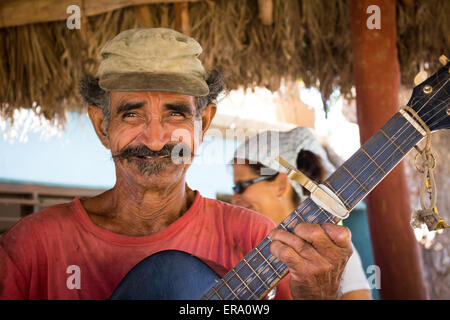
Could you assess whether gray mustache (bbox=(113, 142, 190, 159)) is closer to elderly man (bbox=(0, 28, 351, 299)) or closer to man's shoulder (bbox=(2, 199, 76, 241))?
elderly man (bbox=(0, 28, 351, 299))

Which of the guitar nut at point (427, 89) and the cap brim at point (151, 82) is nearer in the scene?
the guitar nut at point (427, 89)

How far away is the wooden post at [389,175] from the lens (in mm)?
2086

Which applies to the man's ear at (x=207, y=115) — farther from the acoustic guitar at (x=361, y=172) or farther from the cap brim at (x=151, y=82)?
the acoustic guitar at (x=361, y=172)

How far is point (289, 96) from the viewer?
3070 mm

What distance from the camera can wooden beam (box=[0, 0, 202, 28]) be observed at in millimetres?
2391

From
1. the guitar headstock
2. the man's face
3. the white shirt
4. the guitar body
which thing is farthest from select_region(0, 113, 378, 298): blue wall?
the guitar headstock

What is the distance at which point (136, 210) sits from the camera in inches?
68.9

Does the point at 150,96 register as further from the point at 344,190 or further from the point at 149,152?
the point at 344,190

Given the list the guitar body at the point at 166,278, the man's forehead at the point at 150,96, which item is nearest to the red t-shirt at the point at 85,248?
the guitar body at the point at 166,278

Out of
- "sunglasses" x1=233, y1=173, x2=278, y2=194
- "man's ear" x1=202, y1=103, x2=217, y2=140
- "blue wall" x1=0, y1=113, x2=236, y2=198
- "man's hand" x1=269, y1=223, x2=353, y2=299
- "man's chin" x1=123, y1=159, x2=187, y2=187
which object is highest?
"blue wall" x1=0, y1=113, x2=236, y2=198

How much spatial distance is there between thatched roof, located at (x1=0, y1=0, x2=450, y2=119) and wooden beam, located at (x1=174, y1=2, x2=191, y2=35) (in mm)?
79

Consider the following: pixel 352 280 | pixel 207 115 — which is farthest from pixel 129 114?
pixel 352 280

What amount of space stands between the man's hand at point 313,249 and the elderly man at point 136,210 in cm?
31

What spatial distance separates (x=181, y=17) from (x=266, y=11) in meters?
0.40
